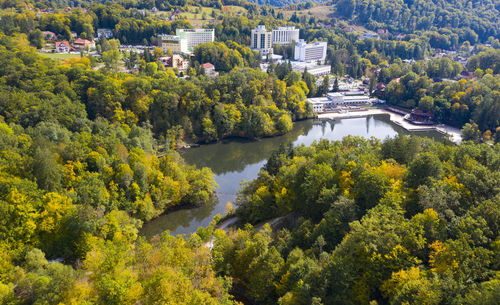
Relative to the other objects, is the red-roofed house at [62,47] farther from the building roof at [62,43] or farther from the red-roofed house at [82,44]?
the red-roofed house at [82,44]

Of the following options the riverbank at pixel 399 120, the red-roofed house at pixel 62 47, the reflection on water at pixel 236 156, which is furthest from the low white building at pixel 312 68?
the red-roofed house at pixel 62 47

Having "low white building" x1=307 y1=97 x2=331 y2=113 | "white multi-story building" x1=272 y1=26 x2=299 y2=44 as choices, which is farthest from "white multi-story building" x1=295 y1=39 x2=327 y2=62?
"low white building" x1=307 y1=97 x2=331 y2=113

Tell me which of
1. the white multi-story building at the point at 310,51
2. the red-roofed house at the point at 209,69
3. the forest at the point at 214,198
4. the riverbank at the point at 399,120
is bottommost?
the riverbank at the point at 399,120

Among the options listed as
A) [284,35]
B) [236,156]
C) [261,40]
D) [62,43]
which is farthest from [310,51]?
[62,43]

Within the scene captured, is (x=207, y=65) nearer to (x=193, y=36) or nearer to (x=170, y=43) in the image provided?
(x=170, y=43)

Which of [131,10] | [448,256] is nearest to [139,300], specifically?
[448,256]

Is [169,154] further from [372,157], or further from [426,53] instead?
[426,53]

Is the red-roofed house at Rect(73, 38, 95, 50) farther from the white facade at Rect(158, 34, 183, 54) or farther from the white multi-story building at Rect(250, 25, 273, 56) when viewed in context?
the white multi-story building at Rect(250, 25, 273, 56)
